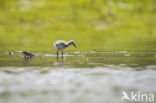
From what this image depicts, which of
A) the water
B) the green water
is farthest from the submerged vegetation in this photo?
the water

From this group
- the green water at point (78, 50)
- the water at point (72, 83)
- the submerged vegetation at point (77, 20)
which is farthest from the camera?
the submerged vegetation at point (77, 20)

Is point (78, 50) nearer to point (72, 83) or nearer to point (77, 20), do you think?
point (72, 83)

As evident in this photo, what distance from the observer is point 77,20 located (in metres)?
111

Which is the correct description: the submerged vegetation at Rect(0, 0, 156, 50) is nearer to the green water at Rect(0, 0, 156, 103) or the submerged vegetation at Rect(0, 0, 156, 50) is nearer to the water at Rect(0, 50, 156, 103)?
the green water at Rect(0, 0, 156, 103)

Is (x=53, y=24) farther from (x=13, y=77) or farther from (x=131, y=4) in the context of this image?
(x=13, y=77)

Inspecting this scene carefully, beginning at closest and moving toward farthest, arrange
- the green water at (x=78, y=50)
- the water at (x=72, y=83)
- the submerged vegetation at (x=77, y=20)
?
the water at (x=72, y=83), the green water at (x=78, y=50), the submerged vegetation at (x=77, y=20)

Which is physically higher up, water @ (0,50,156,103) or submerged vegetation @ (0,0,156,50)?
submerged vegetation @ (0,0,156,50)

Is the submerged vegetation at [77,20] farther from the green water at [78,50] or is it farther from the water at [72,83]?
the water at [72,83]

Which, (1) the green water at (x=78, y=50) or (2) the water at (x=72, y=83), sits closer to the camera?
(2) the water at (x=72, y=83)

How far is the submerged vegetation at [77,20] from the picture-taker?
94000mm

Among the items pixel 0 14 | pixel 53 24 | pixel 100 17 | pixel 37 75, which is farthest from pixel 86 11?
pixel 37 75

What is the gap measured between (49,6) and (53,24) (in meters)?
17.6

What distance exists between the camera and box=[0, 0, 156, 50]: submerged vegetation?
94000 millimetres

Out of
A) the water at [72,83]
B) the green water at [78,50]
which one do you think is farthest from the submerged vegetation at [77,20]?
the water at [72,83]
